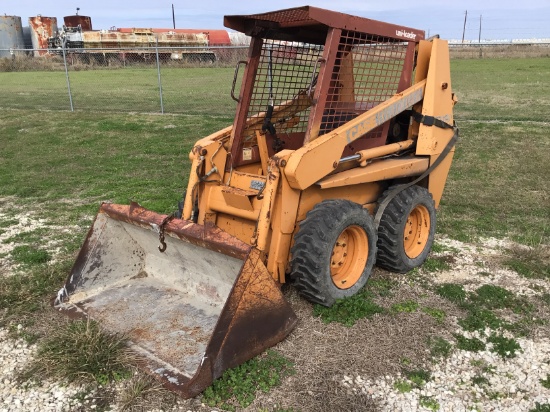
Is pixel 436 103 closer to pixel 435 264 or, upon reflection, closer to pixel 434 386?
pixel 435 264

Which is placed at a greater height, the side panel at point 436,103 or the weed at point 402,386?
the side panel at point 436,103

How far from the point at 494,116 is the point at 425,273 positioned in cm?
1065

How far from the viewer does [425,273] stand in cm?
502

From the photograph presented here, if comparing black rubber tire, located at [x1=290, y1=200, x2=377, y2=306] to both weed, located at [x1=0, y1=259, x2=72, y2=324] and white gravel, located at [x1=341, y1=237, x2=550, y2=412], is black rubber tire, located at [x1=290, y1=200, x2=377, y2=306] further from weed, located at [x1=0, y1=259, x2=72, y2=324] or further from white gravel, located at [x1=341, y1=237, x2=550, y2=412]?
weed, located at [x1=0, y1=259, x2=72, y2=324]

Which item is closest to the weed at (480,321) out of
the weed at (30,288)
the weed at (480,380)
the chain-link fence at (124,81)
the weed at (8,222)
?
the weed at (480,380)

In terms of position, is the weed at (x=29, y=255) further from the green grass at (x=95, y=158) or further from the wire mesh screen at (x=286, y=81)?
the wire mesh screen at (x=286, y=81)

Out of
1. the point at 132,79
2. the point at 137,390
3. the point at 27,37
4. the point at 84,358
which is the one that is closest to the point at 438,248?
the point at 137,390

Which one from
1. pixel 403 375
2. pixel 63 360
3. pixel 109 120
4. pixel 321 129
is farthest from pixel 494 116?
pixel 63 360

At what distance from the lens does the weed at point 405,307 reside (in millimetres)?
4297

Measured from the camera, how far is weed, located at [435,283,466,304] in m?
4.49

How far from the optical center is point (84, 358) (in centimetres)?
353

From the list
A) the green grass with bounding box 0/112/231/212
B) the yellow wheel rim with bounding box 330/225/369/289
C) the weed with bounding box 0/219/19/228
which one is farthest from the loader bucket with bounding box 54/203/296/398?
the weed with bounding box 0/219/19/228

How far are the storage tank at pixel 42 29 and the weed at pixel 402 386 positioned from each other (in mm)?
46528

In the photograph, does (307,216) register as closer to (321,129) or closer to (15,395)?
(321,129)
